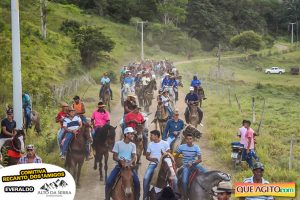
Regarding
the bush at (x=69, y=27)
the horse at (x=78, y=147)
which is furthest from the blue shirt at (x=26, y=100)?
the bush at (x=69, y=27)

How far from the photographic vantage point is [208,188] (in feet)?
30.8

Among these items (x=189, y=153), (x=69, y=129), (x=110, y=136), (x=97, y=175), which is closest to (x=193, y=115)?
(x=97, y=175)

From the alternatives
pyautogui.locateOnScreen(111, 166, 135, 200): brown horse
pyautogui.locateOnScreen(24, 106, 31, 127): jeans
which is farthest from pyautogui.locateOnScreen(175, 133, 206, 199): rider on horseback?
pyautogui.locateOnScreen(24, 106, 31, 127): jeans

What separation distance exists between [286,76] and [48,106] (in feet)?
171

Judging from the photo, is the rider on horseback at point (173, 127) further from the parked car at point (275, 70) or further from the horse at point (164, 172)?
the parked car at point (275, 70)

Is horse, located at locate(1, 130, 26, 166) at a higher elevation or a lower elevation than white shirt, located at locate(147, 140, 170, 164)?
lower

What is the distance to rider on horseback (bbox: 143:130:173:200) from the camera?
396 inches

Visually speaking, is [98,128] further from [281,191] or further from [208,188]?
[281,191]

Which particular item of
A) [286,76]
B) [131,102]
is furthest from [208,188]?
[286,76]

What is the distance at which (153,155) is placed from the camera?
402 inches

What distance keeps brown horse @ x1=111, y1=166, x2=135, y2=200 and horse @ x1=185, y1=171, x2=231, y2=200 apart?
135cm

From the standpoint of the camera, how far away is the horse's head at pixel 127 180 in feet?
29.8

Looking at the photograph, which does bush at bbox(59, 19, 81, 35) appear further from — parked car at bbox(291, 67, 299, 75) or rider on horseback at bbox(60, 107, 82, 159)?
rider on horseback at bbox(60, 107, 82, 159)

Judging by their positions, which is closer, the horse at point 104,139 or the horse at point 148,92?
the horse at point 104,139
